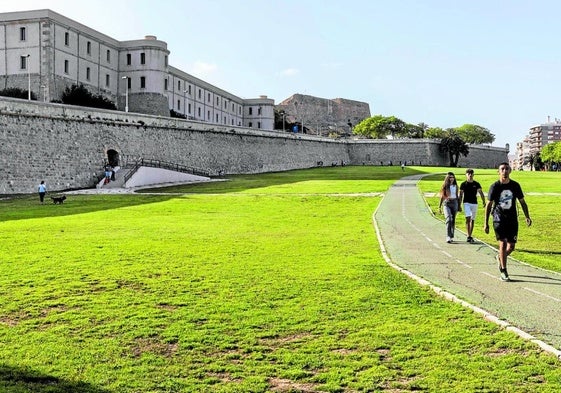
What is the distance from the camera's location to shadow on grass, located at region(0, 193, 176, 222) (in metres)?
26.2

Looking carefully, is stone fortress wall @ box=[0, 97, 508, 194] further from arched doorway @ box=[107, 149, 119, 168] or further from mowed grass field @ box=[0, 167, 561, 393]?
mowed grass field @ box=[0, 167, 561, 393]

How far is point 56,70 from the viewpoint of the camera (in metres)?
59.1

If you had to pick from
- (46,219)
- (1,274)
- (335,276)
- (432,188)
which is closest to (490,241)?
(335,276)

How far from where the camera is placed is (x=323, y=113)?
160000 millimetres

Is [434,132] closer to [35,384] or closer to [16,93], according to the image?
[16,93]

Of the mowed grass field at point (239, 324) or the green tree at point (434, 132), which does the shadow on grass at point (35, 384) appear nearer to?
the mowed grass field at point (239, 324)

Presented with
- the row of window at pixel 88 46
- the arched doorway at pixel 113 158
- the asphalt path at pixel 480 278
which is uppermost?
the row of window at pixel 88 46

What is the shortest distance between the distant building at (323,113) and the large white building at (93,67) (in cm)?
5834

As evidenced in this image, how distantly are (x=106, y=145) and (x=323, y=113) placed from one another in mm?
116478

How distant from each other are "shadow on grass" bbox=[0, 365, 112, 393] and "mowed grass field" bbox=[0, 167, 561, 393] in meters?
0.02

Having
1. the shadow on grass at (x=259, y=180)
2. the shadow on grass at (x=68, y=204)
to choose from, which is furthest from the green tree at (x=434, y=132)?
the shadow on grass at (x=68, y=204)

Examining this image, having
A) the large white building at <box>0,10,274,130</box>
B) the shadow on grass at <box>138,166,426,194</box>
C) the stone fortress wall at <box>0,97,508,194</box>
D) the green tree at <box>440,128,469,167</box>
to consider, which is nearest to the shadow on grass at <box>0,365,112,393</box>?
the shadow on grass at <box>138,166,426,194</box>

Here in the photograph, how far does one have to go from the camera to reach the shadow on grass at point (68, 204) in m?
26.2

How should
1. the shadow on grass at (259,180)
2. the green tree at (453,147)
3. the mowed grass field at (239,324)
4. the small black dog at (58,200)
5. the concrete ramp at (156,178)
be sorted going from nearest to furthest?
the mowed grass field at (239,324) → the small black dog at (58,200) → the shadow on grass at (259,180) → the concrete ramp at (156,178) → the green tree at (453,147)
